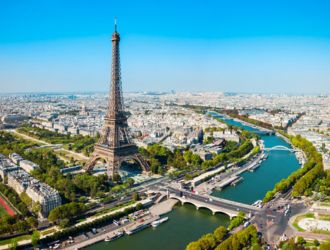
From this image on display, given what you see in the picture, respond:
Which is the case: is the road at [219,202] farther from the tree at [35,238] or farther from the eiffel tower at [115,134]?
the tree at [35,238]

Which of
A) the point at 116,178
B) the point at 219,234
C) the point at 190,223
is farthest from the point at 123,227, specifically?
the point at 116,178

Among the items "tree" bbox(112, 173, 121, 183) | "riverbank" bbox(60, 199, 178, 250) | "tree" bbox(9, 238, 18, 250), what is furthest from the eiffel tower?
"tree" bbox(9, 238, 18, 250)

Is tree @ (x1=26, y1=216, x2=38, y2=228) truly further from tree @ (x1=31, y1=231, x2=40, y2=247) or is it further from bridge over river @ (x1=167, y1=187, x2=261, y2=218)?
bridge over river @ (x1=167, y1=187, x2=261, y2=218)

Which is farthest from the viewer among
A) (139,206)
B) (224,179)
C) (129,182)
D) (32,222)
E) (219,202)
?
(224,179)

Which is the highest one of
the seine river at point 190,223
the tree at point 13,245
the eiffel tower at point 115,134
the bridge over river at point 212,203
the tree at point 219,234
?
the eiffel tower at point 115,134

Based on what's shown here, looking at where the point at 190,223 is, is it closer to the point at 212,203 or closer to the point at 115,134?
the point at 212,203

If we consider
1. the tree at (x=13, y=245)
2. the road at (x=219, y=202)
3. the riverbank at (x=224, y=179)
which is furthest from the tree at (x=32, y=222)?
the riverbank at (x=224, y=179)

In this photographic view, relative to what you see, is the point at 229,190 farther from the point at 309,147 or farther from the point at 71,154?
the point at 71,154
